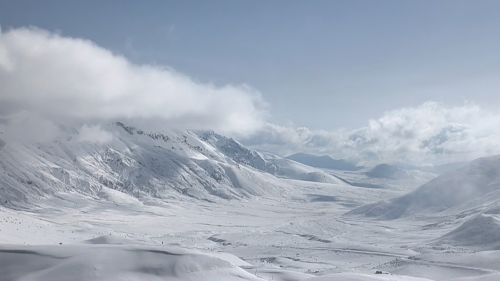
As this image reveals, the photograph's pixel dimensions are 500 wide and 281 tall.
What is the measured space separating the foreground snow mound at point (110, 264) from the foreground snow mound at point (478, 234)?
105 m

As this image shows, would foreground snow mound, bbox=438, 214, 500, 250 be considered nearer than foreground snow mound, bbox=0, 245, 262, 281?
No

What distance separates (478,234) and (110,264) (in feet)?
421

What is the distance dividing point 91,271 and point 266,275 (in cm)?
2811

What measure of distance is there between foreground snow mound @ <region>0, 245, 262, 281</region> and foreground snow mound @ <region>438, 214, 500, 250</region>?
104552 mm

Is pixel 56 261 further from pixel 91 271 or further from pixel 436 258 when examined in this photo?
pixel 436 258

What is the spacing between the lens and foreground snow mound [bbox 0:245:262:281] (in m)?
61.2

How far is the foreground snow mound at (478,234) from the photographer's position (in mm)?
150350

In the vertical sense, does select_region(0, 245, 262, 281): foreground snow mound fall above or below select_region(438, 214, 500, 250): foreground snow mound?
below

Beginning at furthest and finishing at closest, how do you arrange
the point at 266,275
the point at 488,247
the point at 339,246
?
1. the point at 339,246
2. the point at 488,247
3. the point at 266,275

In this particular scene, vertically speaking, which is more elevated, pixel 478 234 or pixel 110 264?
pixel 478 234

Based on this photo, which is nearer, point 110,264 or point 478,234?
point 110,264

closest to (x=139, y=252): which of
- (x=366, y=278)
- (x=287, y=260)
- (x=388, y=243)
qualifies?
(x=366, y=278)

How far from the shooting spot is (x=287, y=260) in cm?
12431

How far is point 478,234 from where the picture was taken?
159 m
